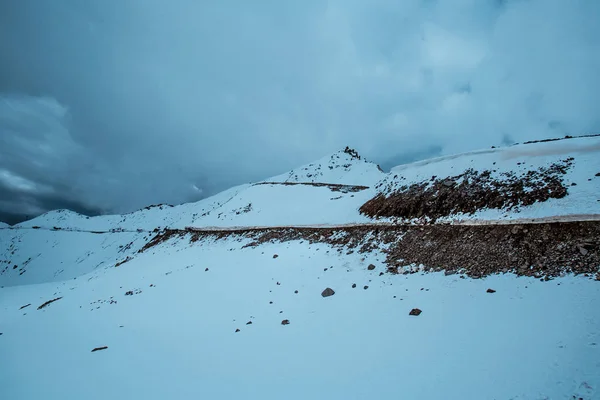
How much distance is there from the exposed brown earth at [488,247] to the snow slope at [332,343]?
77 cm

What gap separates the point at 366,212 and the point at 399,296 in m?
11.0

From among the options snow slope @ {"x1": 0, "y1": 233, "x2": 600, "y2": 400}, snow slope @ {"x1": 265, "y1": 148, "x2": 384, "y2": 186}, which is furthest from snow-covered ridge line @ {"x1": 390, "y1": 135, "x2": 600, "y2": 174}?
snow slope @ {"x1": 265, "y1": 148, "x2": 384, "y2": 186}

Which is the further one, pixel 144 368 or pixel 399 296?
pixel 399 296

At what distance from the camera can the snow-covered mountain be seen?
582 cm

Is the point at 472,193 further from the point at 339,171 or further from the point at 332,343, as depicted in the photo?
the point at 339,171

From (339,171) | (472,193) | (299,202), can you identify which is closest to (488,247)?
(472,193)

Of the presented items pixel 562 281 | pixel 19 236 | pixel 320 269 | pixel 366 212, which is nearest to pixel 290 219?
pixel 366 212

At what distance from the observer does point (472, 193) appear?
14.9m

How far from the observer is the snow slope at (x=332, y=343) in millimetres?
5367

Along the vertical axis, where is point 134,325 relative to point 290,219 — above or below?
below

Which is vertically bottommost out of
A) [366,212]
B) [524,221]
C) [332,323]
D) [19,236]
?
[332,323]

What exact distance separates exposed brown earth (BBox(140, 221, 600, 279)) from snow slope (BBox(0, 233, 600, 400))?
2.51ft

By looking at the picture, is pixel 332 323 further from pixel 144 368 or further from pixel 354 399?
pixel 144 368

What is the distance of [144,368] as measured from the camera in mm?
8016
